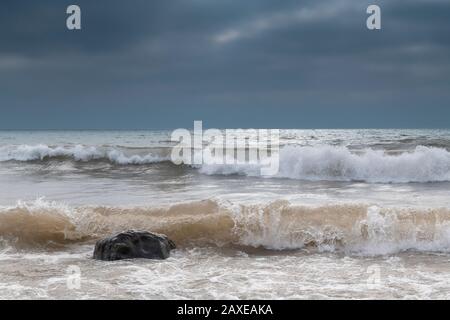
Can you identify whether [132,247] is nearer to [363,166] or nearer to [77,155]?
[363,166]

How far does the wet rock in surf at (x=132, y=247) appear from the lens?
7195 millimetres

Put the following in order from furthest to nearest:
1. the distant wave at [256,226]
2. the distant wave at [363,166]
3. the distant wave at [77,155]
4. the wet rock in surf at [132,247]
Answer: the distant wave at [77,155] < the distant wave at [363,166] < the distant wave at [256,226] < the wet rock in surf at [132,247]

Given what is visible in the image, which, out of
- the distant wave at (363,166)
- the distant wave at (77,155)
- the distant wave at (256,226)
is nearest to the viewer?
the distant wave at (256,226)

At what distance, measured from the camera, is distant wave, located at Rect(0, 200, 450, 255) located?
323 inches

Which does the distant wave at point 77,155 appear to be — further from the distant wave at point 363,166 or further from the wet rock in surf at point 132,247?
the wet rock in surf at point 132,247

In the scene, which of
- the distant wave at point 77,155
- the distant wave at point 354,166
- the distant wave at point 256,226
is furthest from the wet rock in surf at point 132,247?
the distant wave at point 77,155

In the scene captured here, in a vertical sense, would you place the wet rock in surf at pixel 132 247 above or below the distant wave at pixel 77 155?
below

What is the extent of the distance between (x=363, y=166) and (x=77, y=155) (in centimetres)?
1508

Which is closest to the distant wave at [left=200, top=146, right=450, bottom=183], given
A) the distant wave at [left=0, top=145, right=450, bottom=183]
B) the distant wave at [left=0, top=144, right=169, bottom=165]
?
the distant wave at [left=0, top=145, right=450, bottom=183]

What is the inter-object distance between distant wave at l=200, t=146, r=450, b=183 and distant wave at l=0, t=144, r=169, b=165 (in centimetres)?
681

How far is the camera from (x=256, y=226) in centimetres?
880

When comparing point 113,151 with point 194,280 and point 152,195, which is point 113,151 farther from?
point 194,280

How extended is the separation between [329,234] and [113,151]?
64.7 feet

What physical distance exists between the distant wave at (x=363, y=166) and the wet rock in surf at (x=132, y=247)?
11037 mm
